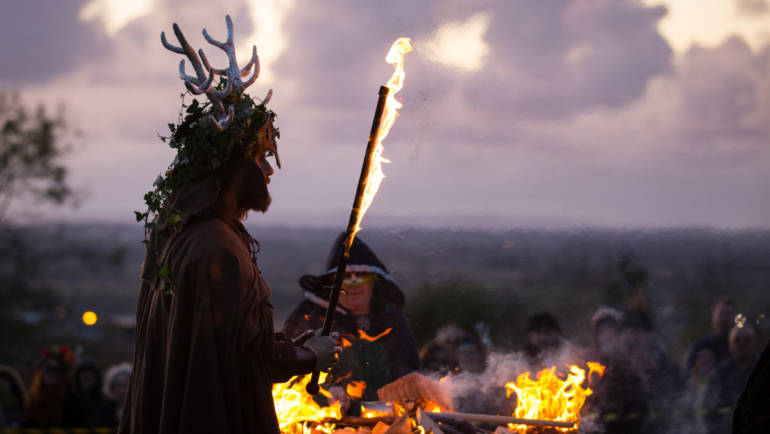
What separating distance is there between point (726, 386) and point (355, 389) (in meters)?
3.24

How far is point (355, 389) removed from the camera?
5.62 meters

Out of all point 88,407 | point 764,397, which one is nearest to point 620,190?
point 764,397

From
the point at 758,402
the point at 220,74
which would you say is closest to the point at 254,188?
the point at 220,74

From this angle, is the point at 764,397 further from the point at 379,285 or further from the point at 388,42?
the point at 388,42

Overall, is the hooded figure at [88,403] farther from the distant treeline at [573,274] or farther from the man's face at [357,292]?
the man's face at [357,292]

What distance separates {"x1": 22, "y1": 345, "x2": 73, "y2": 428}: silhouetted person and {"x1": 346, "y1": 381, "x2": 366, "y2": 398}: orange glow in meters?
3.16

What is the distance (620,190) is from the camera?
675 cm

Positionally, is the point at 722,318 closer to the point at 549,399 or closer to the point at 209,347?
the point at 549,399

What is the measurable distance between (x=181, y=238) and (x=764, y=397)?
94.7 inches

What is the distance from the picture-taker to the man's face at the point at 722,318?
6496 mm

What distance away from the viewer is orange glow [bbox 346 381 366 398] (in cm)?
560

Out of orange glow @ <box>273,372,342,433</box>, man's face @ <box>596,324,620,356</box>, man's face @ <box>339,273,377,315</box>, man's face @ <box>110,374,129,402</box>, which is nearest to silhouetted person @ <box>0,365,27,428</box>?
man's face @ <box>110,374,129,402</box>

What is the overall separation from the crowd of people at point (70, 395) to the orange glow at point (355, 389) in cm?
259

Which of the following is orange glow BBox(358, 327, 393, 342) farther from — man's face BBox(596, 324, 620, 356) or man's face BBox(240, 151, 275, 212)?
man's face BBox(240, 151, 275, 212)
